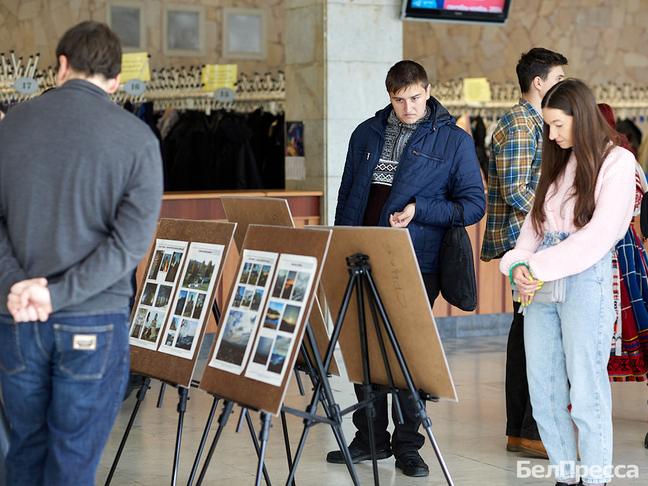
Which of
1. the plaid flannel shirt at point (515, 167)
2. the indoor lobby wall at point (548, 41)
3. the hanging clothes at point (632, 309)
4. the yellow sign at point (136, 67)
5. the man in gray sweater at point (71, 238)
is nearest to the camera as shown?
the man in gray sweater at point (71, 238)

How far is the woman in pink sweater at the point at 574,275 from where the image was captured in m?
3.72

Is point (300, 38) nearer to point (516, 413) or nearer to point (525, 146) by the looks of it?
point (525, 146)

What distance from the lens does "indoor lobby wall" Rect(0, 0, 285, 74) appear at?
1091 centimetres

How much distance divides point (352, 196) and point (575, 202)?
1165 mm

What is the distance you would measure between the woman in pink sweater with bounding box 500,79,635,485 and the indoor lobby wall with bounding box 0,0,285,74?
25.7ft

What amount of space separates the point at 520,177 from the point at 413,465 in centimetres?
131

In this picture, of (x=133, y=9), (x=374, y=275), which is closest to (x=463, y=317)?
(x=374, y=275)

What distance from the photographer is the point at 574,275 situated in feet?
12.3

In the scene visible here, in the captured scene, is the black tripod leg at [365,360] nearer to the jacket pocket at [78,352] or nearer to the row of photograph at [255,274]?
the row of photograph at [255,274]

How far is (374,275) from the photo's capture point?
12.7ft

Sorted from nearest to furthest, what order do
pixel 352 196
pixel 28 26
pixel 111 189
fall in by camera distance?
1. pixel 111 189
2. pixel 352 196
3. pixel 28 26

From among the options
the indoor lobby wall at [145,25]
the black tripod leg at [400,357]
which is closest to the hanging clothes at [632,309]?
the black tripod leg at [400,357]

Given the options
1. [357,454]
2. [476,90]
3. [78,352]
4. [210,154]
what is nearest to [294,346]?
[78,352]

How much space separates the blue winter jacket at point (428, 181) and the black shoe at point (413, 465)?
29.9 inches
